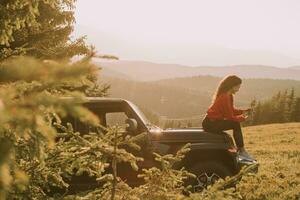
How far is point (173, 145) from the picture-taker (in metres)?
7.96

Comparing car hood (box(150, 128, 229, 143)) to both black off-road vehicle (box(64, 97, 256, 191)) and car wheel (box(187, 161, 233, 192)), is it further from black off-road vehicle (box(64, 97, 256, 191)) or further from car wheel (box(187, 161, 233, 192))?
car wheel (box(187, 161, 233, 192))

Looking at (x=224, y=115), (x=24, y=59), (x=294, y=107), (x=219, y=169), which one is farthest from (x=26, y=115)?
(x=294, y=107)

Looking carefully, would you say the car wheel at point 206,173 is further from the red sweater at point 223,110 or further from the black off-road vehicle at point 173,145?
the red sweater at point 223,110

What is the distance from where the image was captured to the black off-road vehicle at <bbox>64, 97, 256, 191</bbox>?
24.5 ft

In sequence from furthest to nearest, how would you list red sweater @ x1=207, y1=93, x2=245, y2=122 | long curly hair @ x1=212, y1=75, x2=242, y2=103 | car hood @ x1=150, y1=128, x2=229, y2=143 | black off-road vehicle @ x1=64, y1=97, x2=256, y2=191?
long curly hair @ x1=212, y1=75, x2=242, y2=103
red sweater @ x1=207, y1=93, x2=245, y2=122
car hood @ x1=150, y1=128, x2=229, y2=143
black off-road vehicle @ x1=64, y1=97, x2=256, y2=191

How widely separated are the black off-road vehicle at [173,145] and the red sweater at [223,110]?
1.41 ft

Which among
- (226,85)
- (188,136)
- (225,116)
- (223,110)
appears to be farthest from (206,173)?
(226,85)

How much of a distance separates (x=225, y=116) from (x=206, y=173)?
4.55ft

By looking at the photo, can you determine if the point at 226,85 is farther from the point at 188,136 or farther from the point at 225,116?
the point at 188,136

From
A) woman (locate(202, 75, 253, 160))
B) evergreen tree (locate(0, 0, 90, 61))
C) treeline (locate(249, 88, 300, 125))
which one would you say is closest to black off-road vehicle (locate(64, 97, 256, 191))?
woman (locate(202, 75, 253, 160))

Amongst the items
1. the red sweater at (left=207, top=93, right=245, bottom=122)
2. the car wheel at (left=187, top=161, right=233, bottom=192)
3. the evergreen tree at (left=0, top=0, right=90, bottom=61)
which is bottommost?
the car wheel at (left=187, top=161, right=233, bottom=192)

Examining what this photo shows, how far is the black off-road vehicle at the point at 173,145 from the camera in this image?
24.5 feet

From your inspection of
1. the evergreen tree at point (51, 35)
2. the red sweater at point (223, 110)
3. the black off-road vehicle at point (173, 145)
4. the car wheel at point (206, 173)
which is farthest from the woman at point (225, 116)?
the evergreen tree at point (51, 35)

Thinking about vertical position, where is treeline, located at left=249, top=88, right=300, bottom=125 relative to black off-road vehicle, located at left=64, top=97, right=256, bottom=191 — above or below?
below
